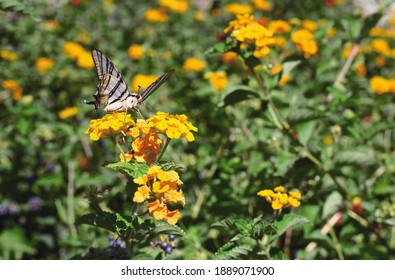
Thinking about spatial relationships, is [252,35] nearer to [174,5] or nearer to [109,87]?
[109,87]

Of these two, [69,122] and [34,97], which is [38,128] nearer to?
[69,122]

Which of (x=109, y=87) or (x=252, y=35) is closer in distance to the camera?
(x=109, y=87)

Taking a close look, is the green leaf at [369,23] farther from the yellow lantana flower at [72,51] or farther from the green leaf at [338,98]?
the yellow lantana flower at [72,51]

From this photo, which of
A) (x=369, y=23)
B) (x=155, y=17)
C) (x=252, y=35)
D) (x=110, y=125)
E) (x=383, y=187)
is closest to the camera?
(x=110, y=125)

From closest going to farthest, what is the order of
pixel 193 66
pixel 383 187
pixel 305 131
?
pixel 305 131, pixel 383 187, pixel 193 66

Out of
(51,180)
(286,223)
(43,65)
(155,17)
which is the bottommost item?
(155,17)

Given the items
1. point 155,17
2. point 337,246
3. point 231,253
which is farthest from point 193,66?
point 231,253
